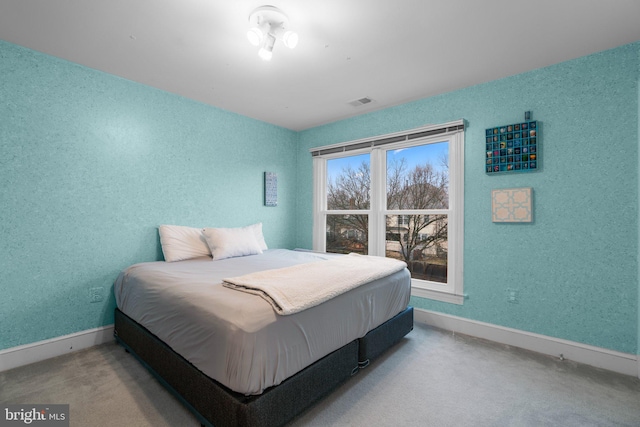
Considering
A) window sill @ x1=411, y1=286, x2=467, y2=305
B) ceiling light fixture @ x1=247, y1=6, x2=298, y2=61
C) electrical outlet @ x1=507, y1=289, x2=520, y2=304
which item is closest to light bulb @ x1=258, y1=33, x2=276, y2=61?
ceiling light fixture @ x1=247, y1=6, x2=298, y2=61

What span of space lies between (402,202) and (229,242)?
6.74 feet

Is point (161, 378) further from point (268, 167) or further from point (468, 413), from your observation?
point (268, 167)

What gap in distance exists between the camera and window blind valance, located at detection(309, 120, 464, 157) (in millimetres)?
3051

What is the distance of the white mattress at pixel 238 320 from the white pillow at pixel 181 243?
1.13 ft

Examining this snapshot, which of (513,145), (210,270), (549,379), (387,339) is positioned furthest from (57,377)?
(513,145)

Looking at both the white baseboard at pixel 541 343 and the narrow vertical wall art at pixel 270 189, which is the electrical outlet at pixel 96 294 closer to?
the narrow vertical wall art at pixel 270 189

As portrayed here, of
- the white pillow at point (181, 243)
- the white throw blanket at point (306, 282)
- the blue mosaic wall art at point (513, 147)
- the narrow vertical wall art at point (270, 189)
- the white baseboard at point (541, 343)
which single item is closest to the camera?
the white throw blanket at point (306, 282)

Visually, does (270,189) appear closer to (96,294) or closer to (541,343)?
(96,294)

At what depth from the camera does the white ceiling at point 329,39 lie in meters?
1.84

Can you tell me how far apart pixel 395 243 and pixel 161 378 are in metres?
2.68

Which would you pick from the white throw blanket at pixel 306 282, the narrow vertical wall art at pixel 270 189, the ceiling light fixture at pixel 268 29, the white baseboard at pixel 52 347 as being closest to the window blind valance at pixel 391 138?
the narrow vertical wall art at pixel 270 189

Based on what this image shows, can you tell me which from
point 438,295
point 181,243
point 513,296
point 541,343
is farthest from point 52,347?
point 541,343

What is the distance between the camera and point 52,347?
2414 millimetres

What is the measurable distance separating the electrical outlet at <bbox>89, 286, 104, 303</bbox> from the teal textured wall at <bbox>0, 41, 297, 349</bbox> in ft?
0.14
